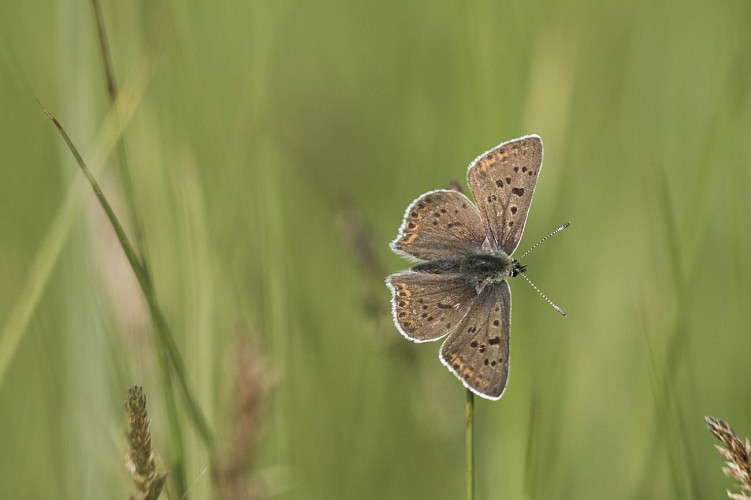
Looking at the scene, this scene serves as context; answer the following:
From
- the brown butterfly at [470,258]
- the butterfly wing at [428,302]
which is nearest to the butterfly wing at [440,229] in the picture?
the brown butterfly at [470,258]

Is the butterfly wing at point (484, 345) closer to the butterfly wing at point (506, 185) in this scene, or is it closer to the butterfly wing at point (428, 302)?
the butterfly wing at point (428, 302)

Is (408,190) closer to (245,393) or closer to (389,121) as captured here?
(389,121)

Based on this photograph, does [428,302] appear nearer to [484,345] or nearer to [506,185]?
[484,345]

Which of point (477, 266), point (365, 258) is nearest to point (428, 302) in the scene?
point (477, 266)

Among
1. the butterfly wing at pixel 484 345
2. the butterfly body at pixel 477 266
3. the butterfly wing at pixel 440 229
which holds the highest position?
the butterfly wing at pixel 440 229

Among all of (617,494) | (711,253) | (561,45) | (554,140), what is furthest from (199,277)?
(711,253)

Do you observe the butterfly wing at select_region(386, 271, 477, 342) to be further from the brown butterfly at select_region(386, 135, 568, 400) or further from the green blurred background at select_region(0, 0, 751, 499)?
the green blurred background at select_region(0, 0, 751, 499)

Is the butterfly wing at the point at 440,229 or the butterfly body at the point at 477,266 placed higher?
the butterfly wing at the point at 440,229

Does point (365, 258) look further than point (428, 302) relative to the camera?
Yes
